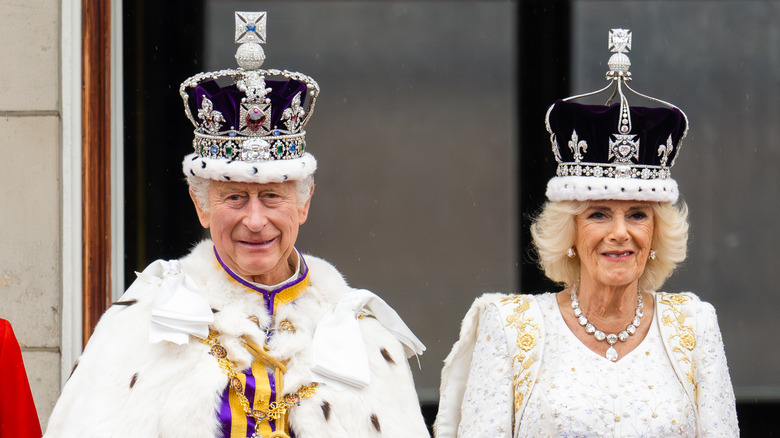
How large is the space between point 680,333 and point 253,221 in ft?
5.33

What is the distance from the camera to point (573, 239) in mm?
4371

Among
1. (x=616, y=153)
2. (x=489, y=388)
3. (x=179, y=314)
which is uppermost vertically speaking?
(x=616, y=153)

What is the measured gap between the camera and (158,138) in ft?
19.5

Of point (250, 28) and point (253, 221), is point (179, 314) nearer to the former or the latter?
point (253, 221)

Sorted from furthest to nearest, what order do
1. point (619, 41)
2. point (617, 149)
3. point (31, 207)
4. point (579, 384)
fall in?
point (31, 207)
point (619, 41)
point (617, 149)
point (579, 384)

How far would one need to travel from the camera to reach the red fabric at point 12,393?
12.8 ft

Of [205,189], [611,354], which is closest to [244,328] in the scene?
[205,189]

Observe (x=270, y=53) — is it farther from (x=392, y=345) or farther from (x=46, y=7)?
(x=392, y=345)

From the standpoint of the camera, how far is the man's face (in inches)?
150

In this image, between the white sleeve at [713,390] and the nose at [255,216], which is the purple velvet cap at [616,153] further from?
the nose at [255,216]

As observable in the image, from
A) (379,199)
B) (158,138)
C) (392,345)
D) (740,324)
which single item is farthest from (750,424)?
(158,138)

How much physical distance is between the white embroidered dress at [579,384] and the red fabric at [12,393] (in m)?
1.51

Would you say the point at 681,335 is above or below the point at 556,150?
below

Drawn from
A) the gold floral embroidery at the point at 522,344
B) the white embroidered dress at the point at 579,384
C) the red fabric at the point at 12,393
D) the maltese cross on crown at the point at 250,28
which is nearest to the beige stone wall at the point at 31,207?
the red fabric at the point at 12,393
